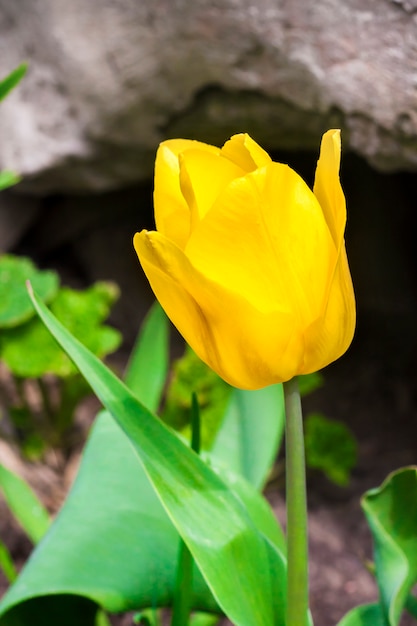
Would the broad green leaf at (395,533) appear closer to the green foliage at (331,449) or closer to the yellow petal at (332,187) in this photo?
the yellow petal at (332,187)

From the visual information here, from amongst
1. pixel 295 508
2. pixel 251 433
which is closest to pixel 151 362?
pixel 251 433

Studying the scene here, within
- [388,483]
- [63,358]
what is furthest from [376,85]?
[63,358]

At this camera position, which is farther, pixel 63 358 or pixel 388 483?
pixel 63 358

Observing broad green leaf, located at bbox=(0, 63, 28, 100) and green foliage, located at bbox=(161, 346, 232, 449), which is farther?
green foliage, located at bbox=(161, 346, 232, 449)

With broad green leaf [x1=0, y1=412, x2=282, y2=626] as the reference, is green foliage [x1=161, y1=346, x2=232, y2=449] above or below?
below

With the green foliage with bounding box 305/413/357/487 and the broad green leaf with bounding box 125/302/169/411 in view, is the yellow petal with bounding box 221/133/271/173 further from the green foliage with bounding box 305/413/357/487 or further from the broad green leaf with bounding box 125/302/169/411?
the green foliage with bounding box 305/413/357/487

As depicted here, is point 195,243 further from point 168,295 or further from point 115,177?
point 115,177

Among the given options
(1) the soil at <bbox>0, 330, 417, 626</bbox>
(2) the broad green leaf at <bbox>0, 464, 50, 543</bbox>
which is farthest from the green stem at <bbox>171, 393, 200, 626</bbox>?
(1) the soil at <bbox>0, 330, 417, 626</bbox>

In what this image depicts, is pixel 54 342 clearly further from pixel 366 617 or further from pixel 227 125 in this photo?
pixel 366 617
